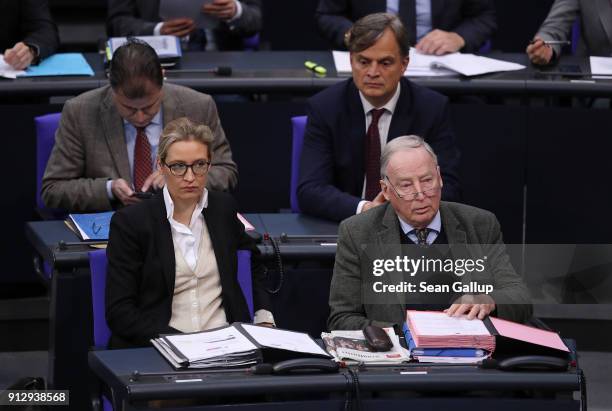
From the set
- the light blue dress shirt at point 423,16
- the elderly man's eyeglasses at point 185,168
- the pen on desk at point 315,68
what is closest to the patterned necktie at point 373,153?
the pen on desk at point 315,68

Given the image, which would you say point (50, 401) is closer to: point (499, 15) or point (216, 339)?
point (216, 339)

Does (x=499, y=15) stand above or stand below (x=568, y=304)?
above

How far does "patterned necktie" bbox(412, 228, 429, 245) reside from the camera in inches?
152

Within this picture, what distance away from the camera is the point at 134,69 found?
4492 millimetres

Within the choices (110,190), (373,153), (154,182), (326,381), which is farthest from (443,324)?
(110,190)

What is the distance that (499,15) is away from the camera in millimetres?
8078

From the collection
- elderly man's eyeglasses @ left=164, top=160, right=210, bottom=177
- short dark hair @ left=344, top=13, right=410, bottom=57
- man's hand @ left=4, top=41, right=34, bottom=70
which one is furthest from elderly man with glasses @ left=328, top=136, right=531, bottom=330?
man's hand @ left=4, top=41, right=34, bottom=70

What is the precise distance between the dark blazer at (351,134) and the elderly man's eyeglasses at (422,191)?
81 cm

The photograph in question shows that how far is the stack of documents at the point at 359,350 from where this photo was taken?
10.9 ft

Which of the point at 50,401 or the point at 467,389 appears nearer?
the point at 467,389

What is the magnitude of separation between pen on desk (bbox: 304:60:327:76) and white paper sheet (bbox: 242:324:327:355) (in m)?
2.25

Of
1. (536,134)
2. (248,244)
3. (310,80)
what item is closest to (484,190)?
(536,134)

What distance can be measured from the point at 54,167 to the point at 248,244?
3.45 feet

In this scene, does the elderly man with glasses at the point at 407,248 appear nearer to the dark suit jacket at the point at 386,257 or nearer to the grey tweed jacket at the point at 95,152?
the dark suit jacket at the point at 386,257
